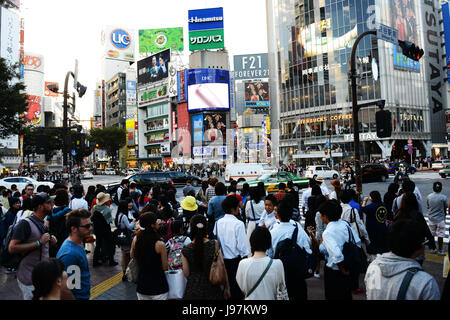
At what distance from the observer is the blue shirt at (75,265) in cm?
337

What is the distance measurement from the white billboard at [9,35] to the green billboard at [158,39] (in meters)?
45.0

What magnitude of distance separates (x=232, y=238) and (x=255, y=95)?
80.7 m

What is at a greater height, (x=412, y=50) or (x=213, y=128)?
(x=213, y=128)

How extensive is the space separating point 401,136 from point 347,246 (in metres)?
55.2

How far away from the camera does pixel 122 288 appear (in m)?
6.27

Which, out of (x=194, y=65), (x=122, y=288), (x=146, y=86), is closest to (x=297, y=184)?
(x=122, y=288)

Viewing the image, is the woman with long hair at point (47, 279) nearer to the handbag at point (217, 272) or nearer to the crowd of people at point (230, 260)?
the crowd of people at point (230, 260)

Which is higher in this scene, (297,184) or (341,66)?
(341,66)

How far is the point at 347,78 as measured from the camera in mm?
54344

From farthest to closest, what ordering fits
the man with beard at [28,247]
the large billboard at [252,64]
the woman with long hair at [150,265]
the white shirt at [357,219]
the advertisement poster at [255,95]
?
the large billboard at [252,64]
the advertisement poster at [255,95]
the white shirt at [357,219]
the man with beard at [28,247]
the woman with long hair at [150,265]

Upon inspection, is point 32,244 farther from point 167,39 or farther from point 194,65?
point 167,39

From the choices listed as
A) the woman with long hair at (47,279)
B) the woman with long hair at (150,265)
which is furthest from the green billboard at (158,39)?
the woman with long hair at (47,279)

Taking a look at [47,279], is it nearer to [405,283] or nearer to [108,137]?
[405,283]

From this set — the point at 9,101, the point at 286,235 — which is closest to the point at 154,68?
the point at 9,101
